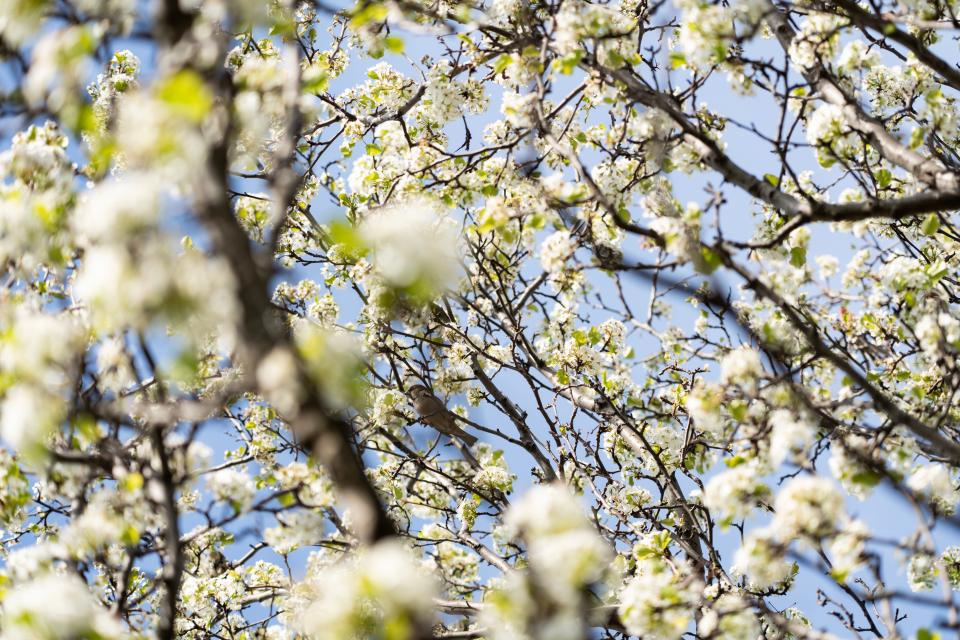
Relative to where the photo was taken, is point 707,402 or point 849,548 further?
point 707,402

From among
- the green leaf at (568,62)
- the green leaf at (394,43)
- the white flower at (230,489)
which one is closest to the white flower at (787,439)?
the green leaf at (568,62)

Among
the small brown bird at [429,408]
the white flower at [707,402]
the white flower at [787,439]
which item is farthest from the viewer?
the small brown bird at [429,408]

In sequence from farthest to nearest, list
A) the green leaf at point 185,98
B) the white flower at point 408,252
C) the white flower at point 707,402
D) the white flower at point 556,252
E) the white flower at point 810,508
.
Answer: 1. the white flower at point 556,252
2. the white flower at point 707,402
3. the white flower at point 810,508
4. the white flower at point 408,252
5. the green leaf at point 185,98

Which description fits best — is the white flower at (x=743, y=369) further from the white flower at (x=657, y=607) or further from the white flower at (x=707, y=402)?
the white flower at (x=657, y=607)

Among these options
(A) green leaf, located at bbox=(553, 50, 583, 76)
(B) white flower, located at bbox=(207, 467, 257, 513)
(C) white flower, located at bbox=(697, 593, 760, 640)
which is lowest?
(C) white flower, located at bbox=(697, 593, 760, 640)

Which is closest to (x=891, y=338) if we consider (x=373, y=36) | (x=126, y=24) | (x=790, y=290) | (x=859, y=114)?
(x=790, y=290)

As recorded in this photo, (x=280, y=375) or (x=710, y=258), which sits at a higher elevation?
(x=710, y=258)

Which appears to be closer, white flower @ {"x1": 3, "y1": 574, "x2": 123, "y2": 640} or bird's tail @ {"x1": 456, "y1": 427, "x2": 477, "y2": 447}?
white flower @ {"x1": 3, "y1": 574, "x2": 123, "y2": 640}

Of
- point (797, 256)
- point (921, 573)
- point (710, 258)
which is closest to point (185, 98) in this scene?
point (710, 258)

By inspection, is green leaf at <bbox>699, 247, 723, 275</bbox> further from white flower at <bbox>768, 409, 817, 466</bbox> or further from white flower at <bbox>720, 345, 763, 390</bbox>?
white flower at <bbox>768, 409, 817, 466</bbox>

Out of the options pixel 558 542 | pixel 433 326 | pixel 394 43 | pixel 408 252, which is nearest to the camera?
pixel 558 542

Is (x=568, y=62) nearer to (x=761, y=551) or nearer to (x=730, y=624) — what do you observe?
(x=761, y=551)

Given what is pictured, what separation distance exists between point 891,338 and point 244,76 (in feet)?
18.9

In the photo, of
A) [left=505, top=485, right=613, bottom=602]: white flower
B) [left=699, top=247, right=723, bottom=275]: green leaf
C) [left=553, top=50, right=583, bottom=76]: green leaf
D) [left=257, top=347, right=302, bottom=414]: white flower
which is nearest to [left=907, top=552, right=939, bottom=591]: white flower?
[left=699, top=247, right=723, bottom=275]: green leaf
